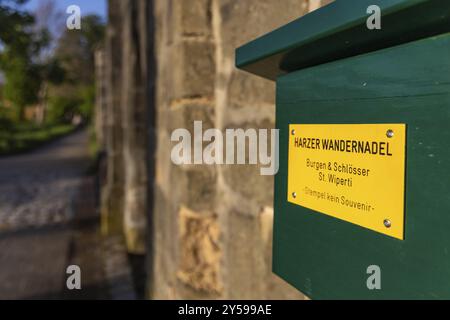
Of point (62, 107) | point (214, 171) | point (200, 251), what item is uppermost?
point (62, 107)

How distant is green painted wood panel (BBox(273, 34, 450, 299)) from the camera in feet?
2.43

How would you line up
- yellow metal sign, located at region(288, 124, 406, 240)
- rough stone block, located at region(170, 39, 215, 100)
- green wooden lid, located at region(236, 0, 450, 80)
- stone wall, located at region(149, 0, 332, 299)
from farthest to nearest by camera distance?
rough stone block, located at region(170, 39, 215, 100)
stone wall, located at region(149, 0, 332, 299)
yellow metal sign, located at region(288, 124, 406, 240)
green wooden lid, located at region(236, 0, 450, 80)

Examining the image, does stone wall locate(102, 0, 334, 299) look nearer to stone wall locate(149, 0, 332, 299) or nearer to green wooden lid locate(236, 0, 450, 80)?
stone wall locate(149, 0, 332, 299)

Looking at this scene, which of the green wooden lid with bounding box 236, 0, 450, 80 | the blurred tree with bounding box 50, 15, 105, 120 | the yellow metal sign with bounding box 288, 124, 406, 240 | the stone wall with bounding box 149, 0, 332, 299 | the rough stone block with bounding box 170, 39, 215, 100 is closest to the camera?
the green wooden lid with bounding box 236, 0, 450, 80

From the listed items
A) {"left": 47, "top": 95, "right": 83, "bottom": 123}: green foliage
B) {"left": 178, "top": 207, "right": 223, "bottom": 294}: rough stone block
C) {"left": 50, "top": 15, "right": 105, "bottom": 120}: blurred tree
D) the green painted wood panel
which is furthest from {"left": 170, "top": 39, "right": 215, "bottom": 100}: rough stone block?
{"left": 47, "top": 95, "right": 83, "bottom": 123}: green foliage

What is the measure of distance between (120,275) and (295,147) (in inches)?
156

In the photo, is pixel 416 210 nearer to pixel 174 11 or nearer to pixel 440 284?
pixel 440 284

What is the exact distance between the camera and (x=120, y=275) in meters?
4.75

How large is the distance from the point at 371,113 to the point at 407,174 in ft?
0.40

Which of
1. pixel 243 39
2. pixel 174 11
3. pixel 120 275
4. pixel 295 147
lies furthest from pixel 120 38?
pixel 295 147

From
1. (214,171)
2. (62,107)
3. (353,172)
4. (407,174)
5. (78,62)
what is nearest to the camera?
(407,174)

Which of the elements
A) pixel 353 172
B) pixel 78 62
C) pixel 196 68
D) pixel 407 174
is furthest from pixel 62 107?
pixel 407 174

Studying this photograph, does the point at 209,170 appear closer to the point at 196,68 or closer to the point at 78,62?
the point at 196,68

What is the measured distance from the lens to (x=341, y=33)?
34.0 inches
